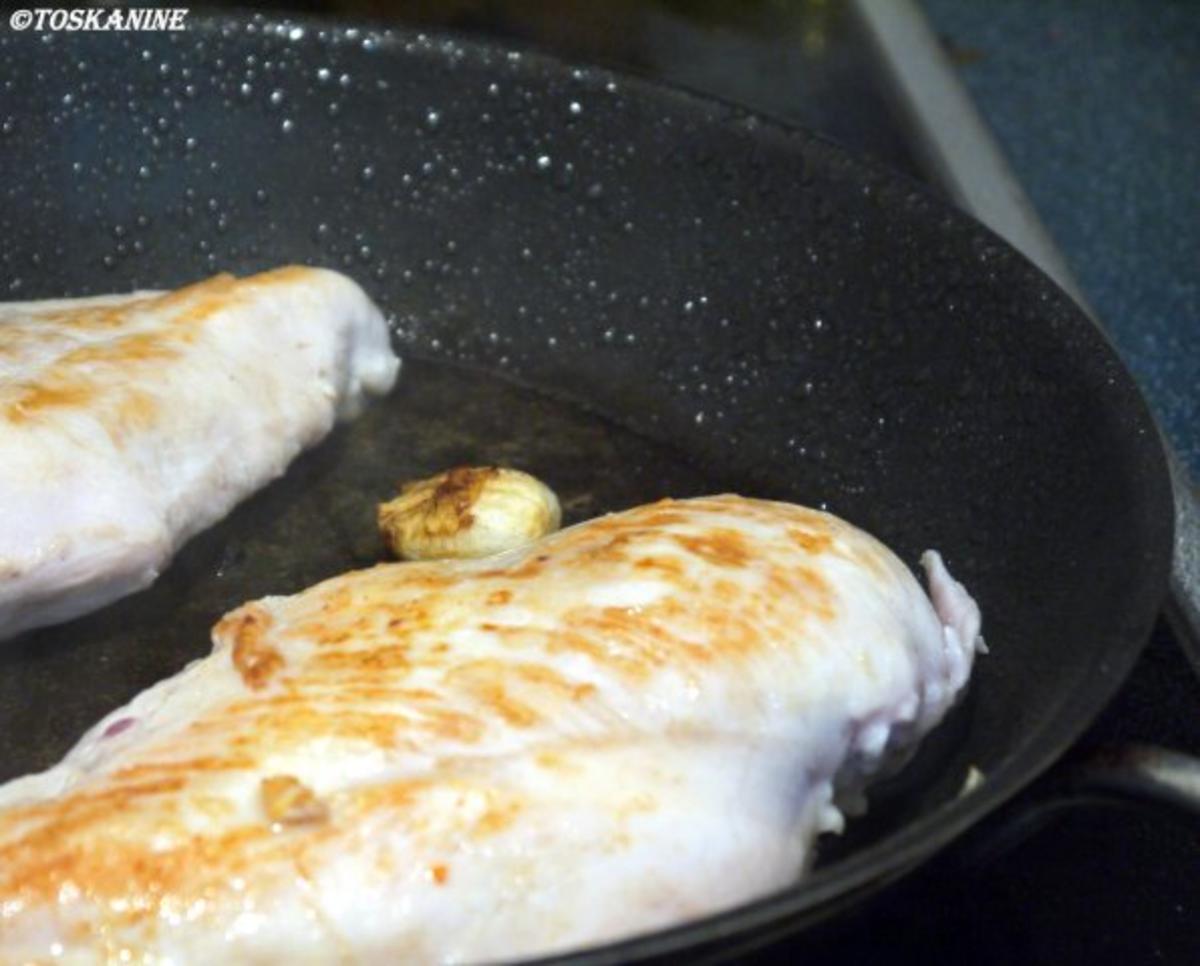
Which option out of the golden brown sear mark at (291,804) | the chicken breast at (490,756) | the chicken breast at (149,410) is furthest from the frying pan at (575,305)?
the golden brown sear mark at (291,804)

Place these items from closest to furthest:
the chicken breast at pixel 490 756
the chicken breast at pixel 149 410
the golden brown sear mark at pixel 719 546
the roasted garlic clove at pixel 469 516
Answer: the chicken breast at pixel 490 756 < the golden brown sear mark at pixel 719 546 < the chicken breast at pixel 149 410 < the roasted garlic clove at pixel 469 516

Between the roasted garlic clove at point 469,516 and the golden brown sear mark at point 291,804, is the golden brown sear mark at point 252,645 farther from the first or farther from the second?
the roasted garlic clove at point 469,516

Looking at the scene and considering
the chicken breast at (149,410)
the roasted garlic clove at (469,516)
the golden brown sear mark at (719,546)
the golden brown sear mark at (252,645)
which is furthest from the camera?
the roasted garlic clove at (469,516)

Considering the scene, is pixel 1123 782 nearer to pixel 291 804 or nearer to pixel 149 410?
pixel 291 804

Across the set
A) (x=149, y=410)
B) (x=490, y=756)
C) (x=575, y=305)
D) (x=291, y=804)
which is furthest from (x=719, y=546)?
(x=575, y=305)

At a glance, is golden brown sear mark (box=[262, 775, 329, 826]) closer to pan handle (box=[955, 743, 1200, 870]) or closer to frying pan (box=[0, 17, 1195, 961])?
frying pan (box=[0, 17, 1195, 961])

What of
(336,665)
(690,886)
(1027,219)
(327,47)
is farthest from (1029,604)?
(327,47)
